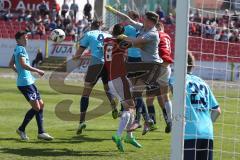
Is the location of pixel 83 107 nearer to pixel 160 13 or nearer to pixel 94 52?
pixel 94 52

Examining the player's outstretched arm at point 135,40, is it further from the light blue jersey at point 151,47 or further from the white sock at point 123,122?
the white sock at point 123,122

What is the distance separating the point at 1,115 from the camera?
50.9 ft

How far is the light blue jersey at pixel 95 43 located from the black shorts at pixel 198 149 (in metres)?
6.30

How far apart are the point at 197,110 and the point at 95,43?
6.35m

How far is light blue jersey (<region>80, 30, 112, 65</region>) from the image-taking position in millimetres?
13750

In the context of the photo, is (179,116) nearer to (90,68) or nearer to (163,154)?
(163,154)

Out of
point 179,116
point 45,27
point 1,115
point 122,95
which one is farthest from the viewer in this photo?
point 45,27

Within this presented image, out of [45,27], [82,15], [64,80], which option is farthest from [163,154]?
[82,15]

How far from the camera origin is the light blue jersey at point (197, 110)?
761 centimetres

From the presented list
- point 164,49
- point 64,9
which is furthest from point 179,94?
point 64,9

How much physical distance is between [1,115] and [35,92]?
3.64 m

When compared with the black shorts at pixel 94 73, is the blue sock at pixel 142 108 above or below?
below

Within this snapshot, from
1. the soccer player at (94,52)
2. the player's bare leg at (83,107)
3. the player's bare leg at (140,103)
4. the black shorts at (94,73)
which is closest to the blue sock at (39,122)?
the player's bare leg at (83,107)

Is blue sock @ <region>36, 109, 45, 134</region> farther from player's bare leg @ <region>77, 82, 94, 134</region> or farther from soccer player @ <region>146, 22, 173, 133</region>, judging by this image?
soccer player @ <region>146, 22, 173, 133</region>
